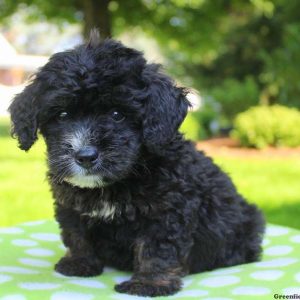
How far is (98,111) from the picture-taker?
366 cm

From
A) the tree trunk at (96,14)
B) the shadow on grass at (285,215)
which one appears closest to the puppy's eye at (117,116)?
the shadow on grass at (285,215)

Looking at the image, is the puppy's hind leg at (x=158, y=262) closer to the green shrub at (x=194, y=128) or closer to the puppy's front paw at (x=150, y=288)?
the puppy's front paw at (x=150, y=288)

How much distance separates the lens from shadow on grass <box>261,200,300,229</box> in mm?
7312

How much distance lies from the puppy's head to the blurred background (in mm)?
3859

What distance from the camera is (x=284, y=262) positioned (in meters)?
4.62

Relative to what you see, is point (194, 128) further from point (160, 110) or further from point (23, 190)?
point (160, 110)

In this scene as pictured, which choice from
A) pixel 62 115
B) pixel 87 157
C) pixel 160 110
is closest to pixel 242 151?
pixel 160 110

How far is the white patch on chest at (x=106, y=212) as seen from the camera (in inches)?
154

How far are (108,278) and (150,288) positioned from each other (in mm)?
584

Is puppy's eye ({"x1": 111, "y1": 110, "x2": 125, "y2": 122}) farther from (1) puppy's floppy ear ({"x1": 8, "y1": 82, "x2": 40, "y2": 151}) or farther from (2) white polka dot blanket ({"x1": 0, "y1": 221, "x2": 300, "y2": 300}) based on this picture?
(2) white polka dot blanket ({"x1": 0, "y1": 221, "x2": 300, "y2": 300})

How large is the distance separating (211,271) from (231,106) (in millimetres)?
14647

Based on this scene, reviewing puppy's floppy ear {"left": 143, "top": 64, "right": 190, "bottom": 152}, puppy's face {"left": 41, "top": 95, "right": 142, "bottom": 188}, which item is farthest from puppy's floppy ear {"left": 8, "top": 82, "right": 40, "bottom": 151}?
puppy's floppy ear {"left": 143, "top": 64, "right": 190, "bottom": 152}

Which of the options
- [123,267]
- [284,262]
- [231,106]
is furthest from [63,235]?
[231,106]

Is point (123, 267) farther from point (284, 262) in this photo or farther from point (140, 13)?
point (140, 13)
